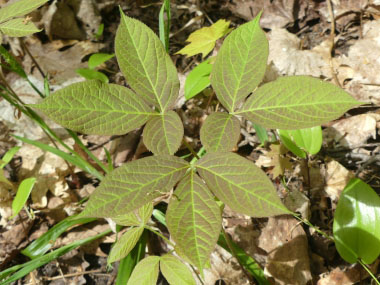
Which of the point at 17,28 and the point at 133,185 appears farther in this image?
the point at 17,28

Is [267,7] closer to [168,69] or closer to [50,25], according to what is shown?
[50,25]

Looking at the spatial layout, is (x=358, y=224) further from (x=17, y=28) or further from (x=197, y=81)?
(x=17, y=28)

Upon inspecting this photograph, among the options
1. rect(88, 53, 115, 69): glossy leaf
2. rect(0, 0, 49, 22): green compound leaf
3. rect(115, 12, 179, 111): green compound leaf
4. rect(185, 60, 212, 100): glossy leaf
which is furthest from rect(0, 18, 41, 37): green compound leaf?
rect(88, 53, 115, 69): glossy leaf

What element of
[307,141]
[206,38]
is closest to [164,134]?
[307,141]

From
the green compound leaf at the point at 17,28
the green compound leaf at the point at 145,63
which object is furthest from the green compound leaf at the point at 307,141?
the green compound leaf at the point at 17,28

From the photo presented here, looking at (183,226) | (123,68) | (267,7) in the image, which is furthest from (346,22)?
(183,226)

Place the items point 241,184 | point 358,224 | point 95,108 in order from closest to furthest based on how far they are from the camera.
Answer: point 241,184, point 95,108, point 358,224

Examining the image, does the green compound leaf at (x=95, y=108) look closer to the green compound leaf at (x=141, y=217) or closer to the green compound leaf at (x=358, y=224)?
the green compound leaf at (x=141, y=217)
